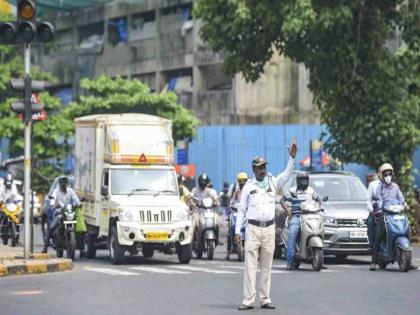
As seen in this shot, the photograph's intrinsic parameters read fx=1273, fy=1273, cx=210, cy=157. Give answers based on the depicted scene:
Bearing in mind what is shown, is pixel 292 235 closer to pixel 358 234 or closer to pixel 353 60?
pixel 358 234

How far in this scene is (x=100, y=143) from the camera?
26.8m

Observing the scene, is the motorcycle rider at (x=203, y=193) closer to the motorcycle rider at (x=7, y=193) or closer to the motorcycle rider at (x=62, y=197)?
the motorcycle rider at (x=62, y=197)

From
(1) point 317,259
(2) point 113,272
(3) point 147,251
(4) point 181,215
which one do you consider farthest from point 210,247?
(1) point 317,259

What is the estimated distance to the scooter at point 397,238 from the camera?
21.5m

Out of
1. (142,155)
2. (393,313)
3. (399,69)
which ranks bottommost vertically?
(393,313)

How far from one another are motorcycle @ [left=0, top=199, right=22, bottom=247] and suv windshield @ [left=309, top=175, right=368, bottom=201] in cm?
964

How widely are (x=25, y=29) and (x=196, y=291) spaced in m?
6.15

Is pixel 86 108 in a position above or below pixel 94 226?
above

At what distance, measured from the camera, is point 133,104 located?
59812 millimetres

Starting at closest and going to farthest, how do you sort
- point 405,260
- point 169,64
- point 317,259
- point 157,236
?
point 405,260
point 317,259
point 157,236
point 169,64

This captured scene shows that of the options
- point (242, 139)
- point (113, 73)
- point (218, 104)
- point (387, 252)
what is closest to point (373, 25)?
point (387, 252)

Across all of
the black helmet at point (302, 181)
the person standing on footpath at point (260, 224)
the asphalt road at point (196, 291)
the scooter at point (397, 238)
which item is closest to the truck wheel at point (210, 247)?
the asphalt road at point (196, 291)

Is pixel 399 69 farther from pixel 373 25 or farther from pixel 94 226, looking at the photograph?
pixel 94 226

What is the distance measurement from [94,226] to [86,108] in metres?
33.5
